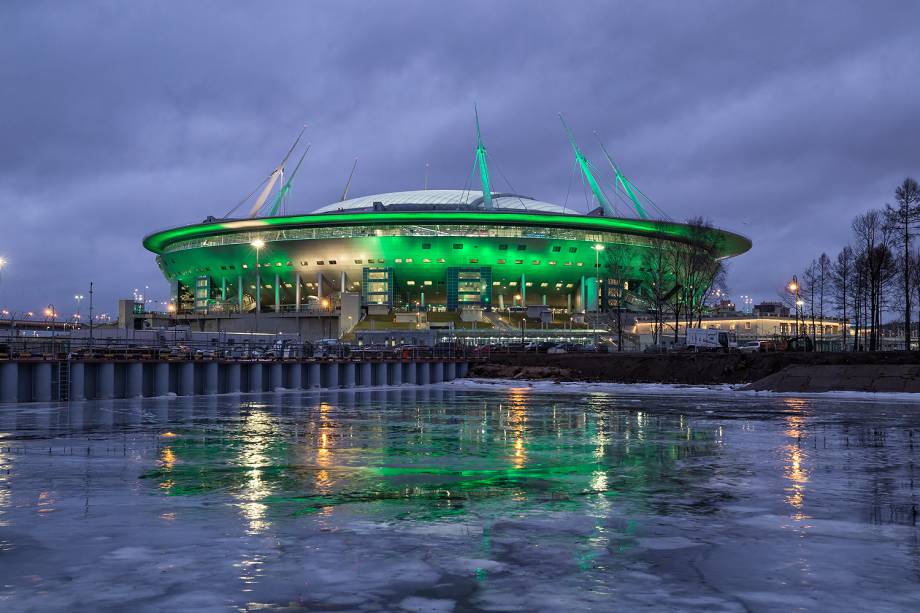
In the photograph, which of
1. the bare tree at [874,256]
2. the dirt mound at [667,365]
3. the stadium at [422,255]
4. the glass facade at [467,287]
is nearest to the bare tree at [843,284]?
the bare tree at [874,256]

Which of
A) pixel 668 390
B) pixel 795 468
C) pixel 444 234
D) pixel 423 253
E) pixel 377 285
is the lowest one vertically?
pixel 668 390

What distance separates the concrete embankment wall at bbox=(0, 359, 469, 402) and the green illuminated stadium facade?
225 feet

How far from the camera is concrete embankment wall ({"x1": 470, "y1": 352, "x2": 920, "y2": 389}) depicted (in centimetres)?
4975

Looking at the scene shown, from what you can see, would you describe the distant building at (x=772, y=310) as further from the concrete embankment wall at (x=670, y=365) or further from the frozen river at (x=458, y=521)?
the frozen river at (x=458, y=521)

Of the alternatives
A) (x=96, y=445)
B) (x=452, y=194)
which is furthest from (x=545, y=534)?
(x=452, y=194)

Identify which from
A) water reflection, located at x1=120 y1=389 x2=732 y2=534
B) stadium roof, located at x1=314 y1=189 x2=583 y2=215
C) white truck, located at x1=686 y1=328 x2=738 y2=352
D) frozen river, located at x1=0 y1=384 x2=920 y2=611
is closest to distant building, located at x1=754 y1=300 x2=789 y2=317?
stadium roof, located at x1=314 y1=189 x2=583 y2=215

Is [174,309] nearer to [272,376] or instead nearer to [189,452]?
[272,376]

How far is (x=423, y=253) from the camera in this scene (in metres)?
138

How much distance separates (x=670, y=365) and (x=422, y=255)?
82.0m

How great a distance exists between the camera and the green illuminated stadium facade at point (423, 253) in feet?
445

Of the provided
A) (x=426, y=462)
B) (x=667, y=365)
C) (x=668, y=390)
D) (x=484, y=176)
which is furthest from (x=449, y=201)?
(x=426, y=462)

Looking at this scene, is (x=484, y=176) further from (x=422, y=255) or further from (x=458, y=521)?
(x=458, y=521)

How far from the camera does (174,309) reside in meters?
156

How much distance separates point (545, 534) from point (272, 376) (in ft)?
153
